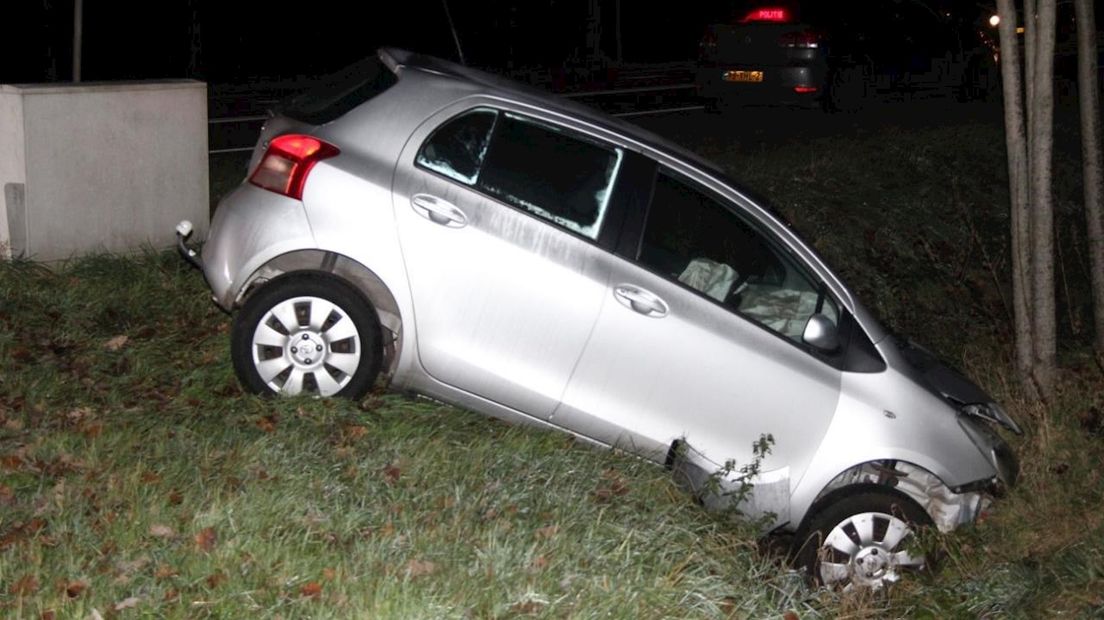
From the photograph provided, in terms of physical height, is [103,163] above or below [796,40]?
below

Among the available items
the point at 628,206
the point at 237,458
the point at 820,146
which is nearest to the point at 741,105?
the point at 820,146

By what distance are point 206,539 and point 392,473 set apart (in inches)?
41.3

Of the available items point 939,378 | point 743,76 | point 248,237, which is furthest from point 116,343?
point 743,76

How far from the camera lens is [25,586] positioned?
4.81 metres

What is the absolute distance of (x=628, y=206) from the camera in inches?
268

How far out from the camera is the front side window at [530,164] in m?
6.79

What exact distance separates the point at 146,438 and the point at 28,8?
26.9 meters

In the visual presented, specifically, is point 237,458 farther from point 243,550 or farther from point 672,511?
point 672,511

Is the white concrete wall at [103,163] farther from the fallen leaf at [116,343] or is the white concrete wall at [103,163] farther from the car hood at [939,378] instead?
the car hood at [939,378]

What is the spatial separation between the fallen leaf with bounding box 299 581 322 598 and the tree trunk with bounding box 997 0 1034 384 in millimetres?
6209

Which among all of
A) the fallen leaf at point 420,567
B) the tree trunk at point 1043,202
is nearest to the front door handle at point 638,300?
the fallen leaf at point 420,567

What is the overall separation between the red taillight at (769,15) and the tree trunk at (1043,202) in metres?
11.2

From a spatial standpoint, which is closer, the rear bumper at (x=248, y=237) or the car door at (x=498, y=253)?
the car door at (x=498, y=253)

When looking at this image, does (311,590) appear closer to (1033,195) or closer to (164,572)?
(164,572)
